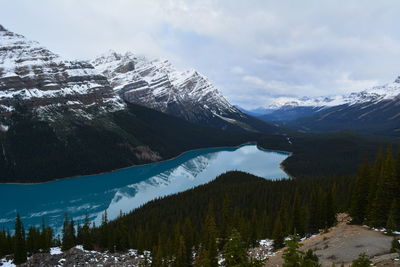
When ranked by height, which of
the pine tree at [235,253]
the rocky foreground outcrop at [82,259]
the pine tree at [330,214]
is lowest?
the rocky foreground outcrop at [82,259]

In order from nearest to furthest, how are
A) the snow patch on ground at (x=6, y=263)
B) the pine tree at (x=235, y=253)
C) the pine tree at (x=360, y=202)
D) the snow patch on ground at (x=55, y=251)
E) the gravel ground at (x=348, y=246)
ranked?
the pine tree at (x=235, y=253)
the gravel ground at (x=348, y=246)
the pine tree at (x=360, y=202)
the snow patch on ground at (x=6, y=263)
the snow patch on ground at (x=55, y=251)

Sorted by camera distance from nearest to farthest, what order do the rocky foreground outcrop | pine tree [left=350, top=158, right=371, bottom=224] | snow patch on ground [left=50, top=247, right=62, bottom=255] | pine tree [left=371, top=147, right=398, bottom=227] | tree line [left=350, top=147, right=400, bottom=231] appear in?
tree line [left=350, top=147, right=400, bottom=231] → pine tree [left=371, top=147, right=398, bottom=227] → pine tree [left=350, top=158, right=371, bottom=224] → the rocky foreground outcrop → snow patch on ground [left=50, top=247, right=62, bottom=255]

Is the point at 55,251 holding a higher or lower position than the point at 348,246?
lower

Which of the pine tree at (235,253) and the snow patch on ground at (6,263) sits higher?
the pine tree at (235,253)

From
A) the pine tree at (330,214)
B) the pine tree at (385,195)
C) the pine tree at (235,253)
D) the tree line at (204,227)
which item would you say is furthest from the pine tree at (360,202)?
the pine tree at (235,253)

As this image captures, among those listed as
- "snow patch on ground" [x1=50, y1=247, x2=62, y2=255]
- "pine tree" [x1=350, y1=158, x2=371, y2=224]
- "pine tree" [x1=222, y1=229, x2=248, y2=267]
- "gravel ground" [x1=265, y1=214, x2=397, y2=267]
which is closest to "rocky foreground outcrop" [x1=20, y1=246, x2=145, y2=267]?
"snow patch on ground" [x1=50, y1=247, x2=62, y2=255]

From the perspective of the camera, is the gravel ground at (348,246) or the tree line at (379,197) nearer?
the gravel ground at (348,246)

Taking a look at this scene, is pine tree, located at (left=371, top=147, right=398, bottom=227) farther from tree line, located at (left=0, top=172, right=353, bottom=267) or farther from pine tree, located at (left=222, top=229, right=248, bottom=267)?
pine tree, located at (left=222, top=229, right=248, bottom=267)

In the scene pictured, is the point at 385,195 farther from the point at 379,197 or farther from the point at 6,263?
the point at 6,263

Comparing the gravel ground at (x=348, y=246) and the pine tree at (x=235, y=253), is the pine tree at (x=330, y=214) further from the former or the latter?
A: the pine tree at (x=235, y=253)

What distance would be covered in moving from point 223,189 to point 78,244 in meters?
68.6

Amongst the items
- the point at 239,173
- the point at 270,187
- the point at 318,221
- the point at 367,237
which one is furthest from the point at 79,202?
the point at 367,237

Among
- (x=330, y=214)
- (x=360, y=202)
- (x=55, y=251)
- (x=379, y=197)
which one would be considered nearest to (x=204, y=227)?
(x=330, y=214)

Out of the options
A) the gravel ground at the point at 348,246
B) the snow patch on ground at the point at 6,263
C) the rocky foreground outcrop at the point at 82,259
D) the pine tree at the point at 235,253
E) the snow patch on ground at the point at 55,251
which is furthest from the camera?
the snow patch on ground at the point at 55,251
